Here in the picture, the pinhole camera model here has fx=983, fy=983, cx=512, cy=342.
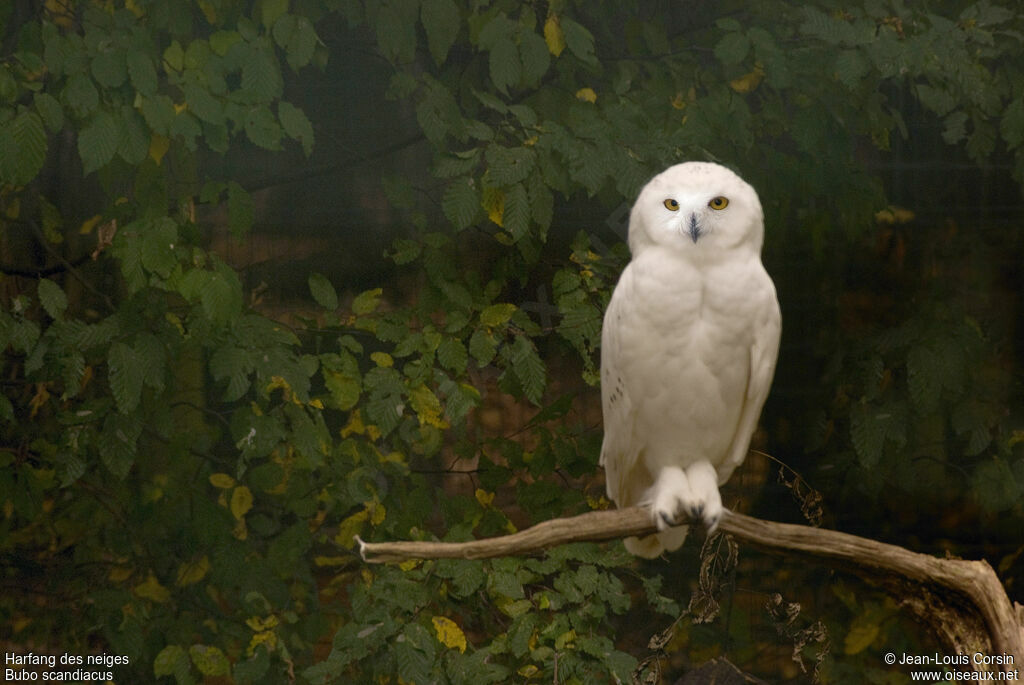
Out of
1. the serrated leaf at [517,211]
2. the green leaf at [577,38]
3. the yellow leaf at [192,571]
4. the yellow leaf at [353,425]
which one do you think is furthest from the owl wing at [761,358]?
the yellow leaf at [192,571]

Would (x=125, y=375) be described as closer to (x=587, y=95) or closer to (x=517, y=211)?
(x=517, y=211)

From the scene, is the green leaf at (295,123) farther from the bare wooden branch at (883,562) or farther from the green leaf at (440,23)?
the bare wooden branch at (883,562)

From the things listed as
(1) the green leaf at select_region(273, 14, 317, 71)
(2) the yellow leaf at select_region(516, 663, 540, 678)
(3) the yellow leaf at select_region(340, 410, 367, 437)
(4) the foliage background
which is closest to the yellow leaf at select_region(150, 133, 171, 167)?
(4) the foliage background

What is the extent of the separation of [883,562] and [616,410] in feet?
1.28

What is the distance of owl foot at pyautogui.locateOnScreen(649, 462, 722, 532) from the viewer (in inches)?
50.7

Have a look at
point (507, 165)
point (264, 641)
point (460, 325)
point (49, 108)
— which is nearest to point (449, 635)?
point (264, 641)

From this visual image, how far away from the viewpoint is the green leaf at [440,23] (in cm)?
155

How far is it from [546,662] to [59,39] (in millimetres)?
1219

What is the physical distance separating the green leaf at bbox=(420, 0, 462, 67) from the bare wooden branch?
78 centimetres

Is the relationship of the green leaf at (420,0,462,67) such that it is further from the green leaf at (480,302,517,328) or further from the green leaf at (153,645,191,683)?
the green leaf at (153,645,191,683)

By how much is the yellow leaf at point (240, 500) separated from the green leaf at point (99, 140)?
1.80 feet

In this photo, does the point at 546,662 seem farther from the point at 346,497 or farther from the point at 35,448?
the point at 35,448

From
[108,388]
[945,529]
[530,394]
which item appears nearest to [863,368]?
[945,529]

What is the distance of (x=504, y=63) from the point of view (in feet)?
5.00
